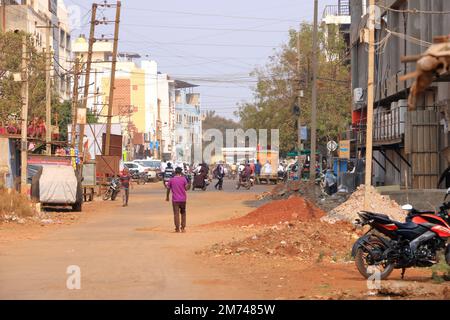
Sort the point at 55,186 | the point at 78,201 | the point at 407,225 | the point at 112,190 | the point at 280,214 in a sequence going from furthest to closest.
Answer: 1. the point at 112,190
2. the point at 78,201
3. the point at 55,186
4. the point at 280,214
5. the point at 407,225

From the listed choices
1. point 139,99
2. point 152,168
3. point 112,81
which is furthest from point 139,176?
point 139,99

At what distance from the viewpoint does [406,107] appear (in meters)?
37.4

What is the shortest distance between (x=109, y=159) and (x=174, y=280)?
124 feet

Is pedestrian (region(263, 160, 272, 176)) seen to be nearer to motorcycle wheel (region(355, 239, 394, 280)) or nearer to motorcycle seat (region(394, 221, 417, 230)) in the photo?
motorcycle wheel (region(355, 239, 394, 280))

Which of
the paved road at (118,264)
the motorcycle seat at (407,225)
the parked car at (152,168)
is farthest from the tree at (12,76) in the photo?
the motorcycle seat at (407,225)

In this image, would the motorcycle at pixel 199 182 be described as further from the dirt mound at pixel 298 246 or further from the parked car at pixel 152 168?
the dirt mound at pixel 298 246

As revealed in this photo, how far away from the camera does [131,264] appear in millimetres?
16484

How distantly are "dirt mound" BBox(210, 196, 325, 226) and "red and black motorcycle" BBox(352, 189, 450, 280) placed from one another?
41.2ft

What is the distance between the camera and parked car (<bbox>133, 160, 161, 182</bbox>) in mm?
81125

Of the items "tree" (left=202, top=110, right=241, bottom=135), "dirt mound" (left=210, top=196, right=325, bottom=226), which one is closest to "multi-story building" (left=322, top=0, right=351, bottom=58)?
"dirt mound" (left=210, top=196, right=325, bottom=226)

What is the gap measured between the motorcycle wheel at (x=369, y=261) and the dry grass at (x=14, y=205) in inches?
622

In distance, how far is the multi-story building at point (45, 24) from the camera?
227 ft

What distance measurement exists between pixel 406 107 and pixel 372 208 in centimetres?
1410

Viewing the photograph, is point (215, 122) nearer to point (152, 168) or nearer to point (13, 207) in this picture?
point (152, 168)
